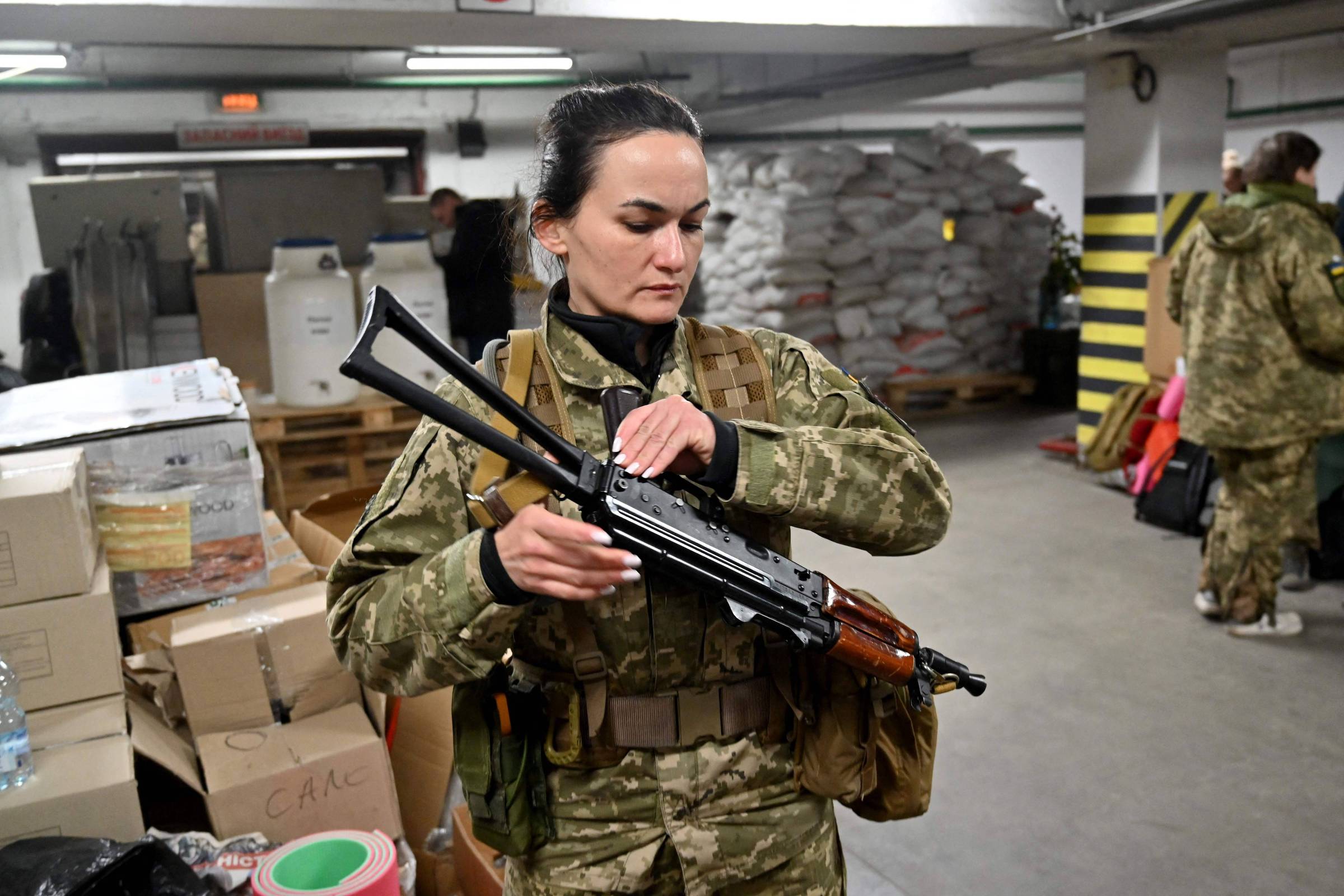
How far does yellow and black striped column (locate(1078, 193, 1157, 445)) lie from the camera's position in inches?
241

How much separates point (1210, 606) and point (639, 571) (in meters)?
3.53

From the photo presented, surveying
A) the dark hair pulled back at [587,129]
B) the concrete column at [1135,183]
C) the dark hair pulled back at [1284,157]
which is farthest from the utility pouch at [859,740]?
the concrete column at [1135,183]

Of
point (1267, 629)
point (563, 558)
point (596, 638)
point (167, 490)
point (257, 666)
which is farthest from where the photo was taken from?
point (1267, 629)

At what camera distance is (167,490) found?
2457 millimetres

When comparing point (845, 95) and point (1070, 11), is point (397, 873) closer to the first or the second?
point (1070, 11)

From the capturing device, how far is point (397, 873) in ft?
6.66

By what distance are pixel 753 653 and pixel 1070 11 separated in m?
5.10

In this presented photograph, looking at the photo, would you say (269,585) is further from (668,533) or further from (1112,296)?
(1112,296)

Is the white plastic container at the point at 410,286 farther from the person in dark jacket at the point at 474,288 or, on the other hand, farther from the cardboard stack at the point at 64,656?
the cardboard stack at the point at 64,656

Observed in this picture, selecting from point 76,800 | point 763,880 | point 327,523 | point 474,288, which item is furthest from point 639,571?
point 474,288

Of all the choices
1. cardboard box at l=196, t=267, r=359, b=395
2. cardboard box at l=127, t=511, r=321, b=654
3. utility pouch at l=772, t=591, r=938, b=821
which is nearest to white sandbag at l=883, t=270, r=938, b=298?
cardboard box at l=196, t=267, r=359, b=395

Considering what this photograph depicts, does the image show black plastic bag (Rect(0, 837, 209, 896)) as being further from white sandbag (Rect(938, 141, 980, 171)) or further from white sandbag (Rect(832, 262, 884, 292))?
white sandbag (Rect(938, 141, 980, 171))

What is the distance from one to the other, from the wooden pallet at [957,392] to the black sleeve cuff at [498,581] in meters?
7.17

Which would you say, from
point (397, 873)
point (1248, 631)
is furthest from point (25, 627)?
point (1248, 631)
